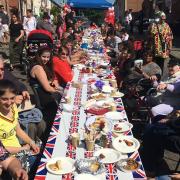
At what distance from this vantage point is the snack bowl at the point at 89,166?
7.95ft

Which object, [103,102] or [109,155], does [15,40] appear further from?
[109,155]

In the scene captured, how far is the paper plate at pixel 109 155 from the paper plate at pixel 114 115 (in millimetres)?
723

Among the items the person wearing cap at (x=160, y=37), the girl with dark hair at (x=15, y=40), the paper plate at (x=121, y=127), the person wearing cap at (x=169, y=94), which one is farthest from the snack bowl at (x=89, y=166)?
the girl with dark hair at (x=15, y=40)

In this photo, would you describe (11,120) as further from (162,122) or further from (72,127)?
(162,122)

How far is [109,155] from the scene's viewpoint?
8.81 feet

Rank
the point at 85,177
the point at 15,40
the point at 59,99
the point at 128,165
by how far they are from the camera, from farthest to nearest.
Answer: the point at 15,40, the point at 59,99, the point at 128,165, the point at 85,177

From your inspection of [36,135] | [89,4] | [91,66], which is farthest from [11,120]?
[89,4]

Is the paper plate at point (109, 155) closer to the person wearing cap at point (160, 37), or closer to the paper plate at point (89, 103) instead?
the paper plate at point (89, 103)

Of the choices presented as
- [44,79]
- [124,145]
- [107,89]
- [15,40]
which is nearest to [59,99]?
[44,79]

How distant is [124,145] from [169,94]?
2.00 metres

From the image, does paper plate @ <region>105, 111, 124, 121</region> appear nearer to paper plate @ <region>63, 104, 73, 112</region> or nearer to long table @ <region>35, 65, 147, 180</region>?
long table @ <region>35, 65, 147, 180</region>

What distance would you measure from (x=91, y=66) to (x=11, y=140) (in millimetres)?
3234

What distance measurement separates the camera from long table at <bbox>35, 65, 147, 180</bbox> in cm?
243

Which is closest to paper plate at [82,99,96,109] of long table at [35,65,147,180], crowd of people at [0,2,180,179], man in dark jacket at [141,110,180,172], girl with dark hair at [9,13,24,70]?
long table at [35,65,147,180]
